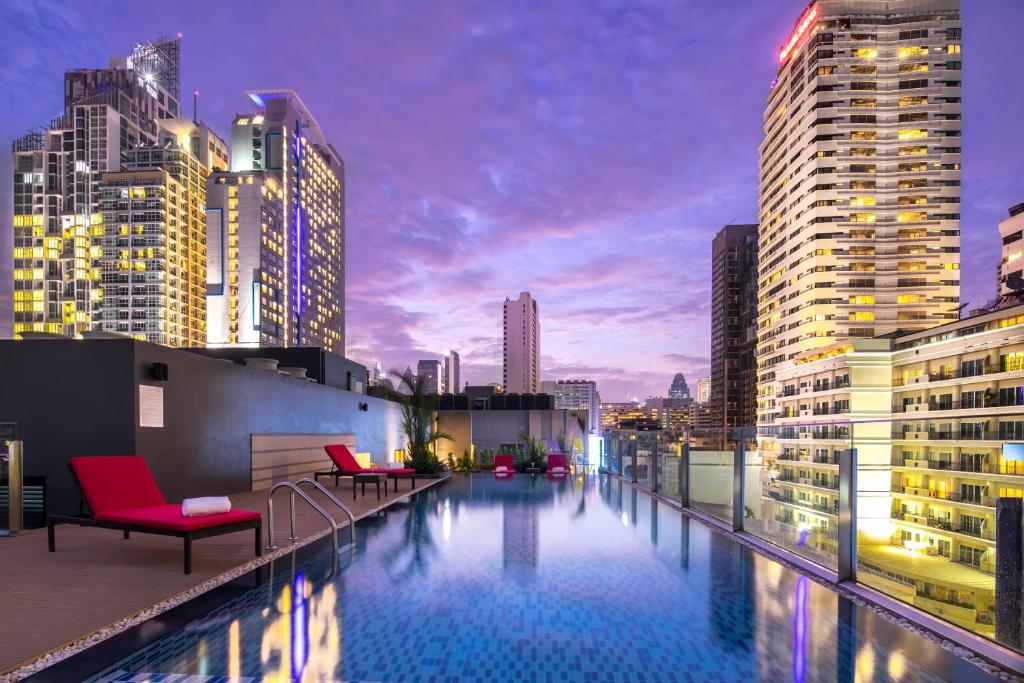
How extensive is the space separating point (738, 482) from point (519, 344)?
111145 millimetres

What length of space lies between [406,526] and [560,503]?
322 cm

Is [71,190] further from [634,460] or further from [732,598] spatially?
[732,598]

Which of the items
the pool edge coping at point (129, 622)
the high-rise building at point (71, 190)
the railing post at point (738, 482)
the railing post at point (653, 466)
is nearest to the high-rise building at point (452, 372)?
the high-rise building at point (71, 190)

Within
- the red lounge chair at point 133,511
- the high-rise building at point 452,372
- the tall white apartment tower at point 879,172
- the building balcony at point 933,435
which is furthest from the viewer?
the high-rise building at point 452,372

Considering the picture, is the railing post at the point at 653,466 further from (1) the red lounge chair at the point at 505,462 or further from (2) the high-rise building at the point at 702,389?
(2) the high-rise building at the point at 702,389

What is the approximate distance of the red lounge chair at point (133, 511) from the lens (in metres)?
4.46

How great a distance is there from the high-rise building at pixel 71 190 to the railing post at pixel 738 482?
8518 centimetres

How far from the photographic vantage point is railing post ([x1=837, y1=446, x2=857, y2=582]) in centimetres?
412

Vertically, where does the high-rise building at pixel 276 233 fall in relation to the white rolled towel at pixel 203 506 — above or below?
above

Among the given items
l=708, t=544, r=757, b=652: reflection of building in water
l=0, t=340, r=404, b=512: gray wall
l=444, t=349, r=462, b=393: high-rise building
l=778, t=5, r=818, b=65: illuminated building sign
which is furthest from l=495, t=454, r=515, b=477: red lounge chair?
l=444, t=349, r=462, b=393: high-rise building

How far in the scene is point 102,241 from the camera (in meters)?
76.4

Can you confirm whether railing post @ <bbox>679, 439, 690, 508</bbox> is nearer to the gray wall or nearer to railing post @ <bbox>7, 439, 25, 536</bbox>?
the gray wall

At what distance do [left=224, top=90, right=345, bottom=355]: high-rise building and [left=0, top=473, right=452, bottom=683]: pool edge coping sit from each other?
71477 millimetres

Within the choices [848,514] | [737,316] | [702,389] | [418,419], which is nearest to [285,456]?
[418,419]
